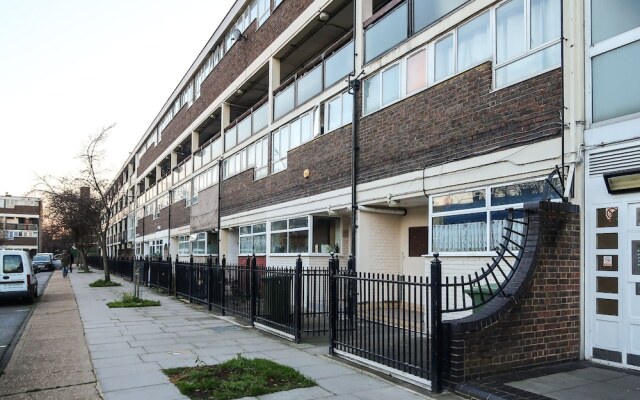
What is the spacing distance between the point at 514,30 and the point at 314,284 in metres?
5.23

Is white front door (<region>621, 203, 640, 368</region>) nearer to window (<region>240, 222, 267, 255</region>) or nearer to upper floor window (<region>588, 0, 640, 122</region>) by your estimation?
upper floor window (<region>588, 0, 640, 122</region>)

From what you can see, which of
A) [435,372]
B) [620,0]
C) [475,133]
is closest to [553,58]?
[620,0]

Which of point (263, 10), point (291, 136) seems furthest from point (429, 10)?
point (263, 10)

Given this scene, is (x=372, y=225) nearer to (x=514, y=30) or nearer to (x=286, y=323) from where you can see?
(x=286, y=323)

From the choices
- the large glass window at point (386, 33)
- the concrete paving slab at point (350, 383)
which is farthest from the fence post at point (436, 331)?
the large glass window at point (386, 33)

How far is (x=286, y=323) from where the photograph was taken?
31.7 ft

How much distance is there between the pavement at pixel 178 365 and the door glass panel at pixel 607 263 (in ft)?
4.03

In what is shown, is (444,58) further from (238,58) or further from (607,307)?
(238,58)

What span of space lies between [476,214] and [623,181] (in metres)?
2.61

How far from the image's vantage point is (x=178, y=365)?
24.8 feet

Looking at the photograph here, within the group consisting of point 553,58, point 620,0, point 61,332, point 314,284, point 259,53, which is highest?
point 259,53

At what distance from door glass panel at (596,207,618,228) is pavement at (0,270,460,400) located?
3.05 metres

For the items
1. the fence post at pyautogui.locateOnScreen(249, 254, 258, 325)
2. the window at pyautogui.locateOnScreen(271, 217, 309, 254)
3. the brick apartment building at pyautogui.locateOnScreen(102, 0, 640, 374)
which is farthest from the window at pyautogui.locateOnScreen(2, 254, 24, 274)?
the fence post at pyautogui.locateOnScreen(249, 254, 258, 325)

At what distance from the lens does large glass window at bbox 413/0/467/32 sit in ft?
32.7
